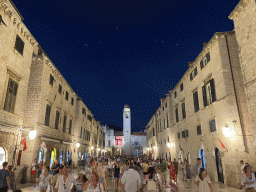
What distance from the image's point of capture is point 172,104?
90.4 ft

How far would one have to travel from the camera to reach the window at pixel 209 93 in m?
14.5

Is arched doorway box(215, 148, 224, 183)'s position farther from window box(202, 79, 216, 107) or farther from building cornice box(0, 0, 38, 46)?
building cornice box(0, 0, 38, 46)

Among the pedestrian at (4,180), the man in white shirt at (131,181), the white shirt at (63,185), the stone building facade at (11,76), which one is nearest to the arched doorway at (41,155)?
the stone building facade at (11,76)

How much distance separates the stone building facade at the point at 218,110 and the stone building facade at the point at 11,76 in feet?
46.7

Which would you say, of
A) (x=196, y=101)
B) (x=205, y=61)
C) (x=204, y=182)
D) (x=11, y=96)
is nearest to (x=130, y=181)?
(x=204, y=182)

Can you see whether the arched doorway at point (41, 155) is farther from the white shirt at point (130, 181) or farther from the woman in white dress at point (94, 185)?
the woman in white dress at point (94, 185)

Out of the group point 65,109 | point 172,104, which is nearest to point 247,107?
point 172,104

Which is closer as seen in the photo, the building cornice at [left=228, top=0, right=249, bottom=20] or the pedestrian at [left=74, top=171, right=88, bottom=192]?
the pedestrian at [left=74, top=171, right=88, bottom=192]

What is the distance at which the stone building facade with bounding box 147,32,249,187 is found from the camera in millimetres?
12055

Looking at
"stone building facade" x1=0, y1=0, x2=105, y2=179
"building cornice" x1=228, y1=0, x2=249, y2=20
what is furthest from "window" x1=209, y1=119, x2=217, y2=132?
"stone building facade" x1=0, y1=0, x2=105, y2=179

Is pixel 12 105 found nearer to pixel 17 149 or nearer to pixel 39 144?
pixel 17 149

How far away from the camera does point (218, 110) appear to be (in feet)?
45.1

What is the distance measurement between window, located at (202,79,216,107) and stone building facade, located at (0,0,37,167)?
47.8 ft

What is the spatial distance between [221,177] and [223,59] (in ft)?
28.6
